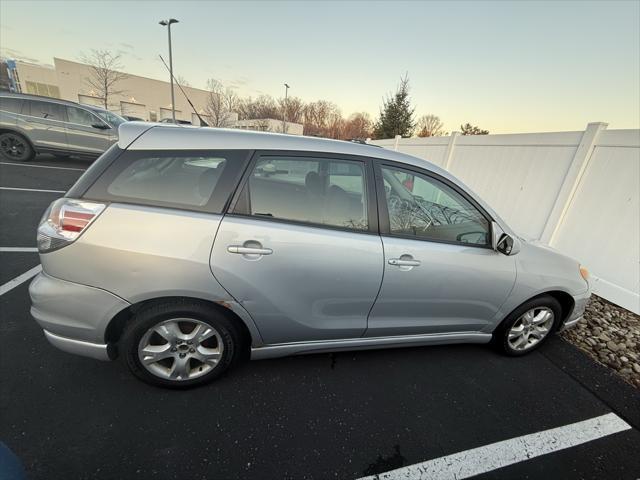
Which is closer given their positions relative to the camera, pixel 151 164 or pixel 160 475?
pixel 160 475

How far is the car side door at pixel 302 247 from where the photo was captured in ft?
6.03

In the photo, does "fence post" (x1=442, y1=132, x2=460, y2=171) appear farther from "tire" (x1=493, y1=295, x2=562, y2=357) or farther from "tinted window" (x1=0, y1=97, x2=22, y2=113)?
"tinted window" (x1=0, y1=97, x2=22, y2=113)

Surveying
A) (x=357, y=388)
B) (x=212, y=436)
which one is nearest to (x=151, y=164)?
(x=212, y=436)

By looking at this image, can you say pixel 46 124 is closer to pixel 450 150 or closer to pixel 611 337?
pixel 450 150

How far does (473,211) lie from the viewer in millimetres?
2348

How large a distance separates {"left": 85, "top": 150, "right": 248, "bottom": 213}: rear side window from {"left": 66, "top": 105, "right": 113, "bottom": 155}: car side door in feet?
31.2

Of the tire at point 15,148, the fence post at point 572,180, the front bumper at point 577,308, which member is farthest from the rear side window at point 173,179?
the tire at point 15,148

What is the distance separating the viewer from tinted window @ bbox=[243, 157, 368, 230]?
1929 millimetres

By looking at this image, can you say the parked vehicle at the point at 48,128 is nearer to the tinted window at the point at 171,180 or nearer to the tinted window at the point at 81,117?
the tinted window at the point at 81,117

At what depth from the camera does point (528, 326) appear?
2734 millimetres

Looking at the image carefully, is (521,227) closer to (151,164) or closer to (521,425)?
(521,425)

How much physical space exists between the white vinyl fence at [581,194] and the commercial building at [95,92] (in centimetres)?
3329

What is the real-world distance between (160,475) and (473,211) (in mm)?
2691

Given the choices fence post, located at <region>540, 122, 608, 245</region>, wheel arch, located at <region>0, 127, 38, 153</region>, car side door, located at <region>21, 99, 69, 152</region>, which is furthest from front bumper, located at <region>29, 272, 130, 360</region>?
wheel arch, located at <region>0, 127, 38, 153</region>
